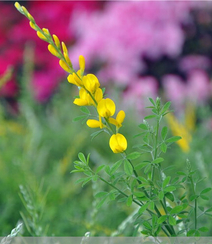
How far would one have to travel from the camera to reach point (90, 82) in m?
0.49

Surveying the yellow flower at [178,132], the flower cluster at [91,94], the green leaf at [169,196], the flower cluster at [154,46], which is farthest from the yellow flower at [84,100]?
the flower cluster at [154,46]

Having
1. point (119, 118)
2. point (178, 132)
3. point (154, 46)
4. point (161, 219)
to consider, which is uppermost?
point (119, 118)

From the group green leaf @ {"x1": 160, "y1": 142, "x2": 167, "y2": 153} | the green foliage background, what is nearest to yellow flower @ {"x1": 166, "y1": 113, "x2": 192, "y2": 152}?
the green foliage background

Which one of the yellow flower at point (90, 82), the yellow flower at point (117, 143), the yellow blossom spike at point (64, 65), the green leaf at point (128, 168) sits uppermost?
the yellow blossom spike at point (64, 65)

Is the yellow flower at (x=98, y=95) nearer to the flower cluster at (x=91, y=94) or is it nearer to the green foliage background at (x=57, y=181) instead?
the flower cluster at (x=91, y=94)

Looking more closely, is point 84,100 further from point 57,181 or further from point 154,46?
point 154,46

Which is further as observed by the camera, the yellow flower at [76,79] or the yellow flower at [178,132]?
the yellow flower at [178,132]

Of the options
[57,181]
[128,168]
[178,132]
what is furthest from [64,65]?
[57,181]

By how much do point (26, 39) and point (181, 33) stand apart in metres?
1.15

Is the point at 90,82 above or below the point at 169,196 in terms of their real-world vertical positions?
above

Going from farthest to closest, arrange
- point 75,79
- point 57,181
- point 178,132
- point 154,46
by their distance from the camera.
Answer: point 154,46, point 57,181, point 178,132, point 75,79

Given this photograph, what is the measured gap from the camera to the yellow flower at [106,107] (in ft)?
1.59

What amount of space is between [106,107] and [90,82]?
32 mm

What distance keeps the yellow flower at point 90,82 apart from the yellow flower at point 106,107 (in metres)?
0.02
